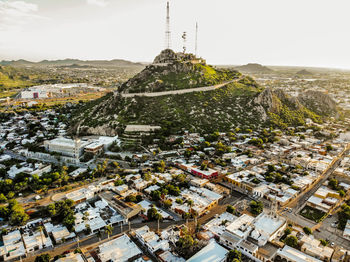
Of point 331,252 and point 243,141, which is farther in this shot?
point 243,141

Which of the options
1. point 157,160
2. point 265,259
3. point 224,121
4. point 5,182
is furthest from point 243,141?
point 5,182

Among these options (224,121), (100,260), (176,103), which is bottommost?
(100,260)

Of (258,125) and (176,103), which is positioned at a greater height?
(176,103)

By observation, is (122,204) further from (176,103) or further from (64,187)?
(176,103)

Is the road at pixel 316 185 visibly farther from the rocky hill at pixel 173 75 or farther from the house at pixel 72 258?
the rocky hill at pixel 173 75

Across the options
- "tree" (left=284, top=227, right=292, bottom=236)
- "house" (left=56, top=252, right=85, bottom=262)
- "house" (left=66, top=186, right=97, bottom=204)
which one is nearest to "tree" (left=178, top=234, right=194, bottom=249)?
"house" (left=56, top=252, right=85, bottom=262)

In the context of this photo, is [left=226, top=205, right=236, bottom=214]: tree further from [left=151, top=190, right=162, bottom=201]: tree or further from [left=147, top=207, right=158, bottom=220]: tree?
[left=151, top=190, right=162, bottom=201]: tree

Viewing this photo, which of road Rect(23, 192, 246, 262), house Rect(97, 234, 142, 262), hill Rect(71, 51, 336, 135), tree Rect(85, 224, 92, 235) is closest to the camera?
house Rect(97, 234, 142, 262)

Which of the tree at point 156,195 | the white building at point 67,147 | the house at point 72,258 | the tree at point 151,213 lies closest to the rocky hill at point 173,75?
the white building at point 67,147
